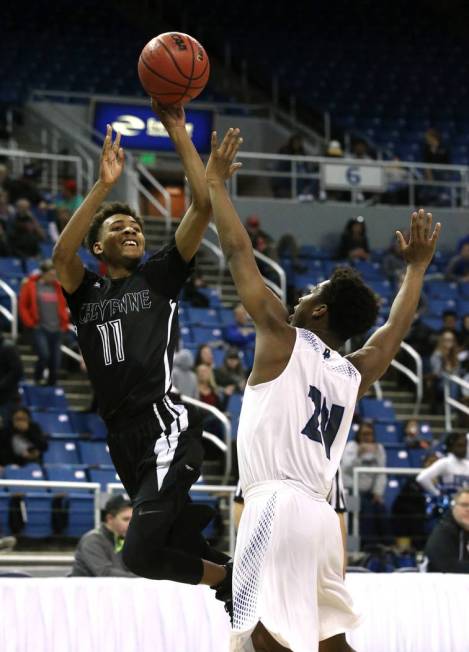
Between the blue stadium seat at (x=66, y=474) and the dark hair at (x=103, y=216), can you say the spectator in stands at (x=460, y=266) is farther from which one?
the dark hair at (x=103, y=216)

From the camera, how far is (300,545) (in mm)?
4902

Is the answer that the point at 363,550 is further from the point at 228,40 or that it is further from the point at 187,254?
the point at 228,40

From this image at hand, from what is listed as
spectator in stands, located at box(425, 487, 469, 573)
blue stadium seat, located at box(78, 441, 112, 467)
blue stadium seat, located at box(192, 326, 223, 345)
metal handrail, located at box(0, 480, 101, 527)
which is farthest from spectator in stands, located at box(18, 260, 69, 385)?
spectator in stands, located at box(425, 487, 469, 573)

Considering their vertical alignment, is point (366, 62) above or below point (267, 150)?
above

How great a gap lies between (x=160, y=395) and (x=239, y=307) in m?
Answer: 11.3

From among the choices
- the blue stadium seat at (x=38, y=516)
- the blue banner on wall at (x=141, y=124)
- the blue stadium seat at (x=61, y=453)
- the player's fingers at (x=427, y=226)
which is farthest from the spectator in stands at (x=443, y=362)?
the player's fingers at (x=427, y=226)

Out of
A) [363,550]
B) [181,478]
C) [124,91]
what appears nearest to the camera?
[181,478]

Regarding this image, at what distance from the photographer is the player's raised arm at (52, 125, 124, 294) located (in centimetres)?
591

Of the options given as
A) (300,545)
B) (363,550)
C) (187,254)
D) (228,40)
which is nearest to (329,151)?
(228,40)

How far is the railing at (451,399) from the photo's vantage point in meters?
16.5

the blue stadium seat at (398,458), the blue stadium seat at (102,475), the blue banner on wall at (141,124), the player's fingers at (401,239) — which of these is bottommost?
the blue stadium seat at (398,458)

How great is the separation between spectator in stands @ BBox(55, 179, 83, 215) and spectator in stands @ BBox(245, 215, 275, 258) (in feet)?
8.79

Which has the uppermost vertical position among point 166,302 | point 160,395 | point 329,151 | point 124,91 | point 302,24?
point 302,24

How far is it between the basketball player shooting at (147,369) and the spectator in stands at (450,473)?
21.0 ft
